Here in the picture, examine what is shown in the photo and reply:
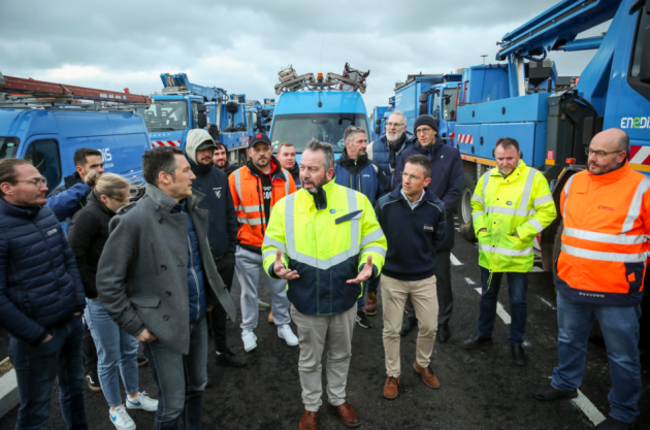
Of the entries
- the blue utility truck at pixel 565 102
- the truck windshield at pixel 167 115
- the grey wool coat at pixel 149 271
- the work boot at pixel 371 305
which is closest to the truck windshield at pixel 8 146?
the grey wool coat at pixel 149 271

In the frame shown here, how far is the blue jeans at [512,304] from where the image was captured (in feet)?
11.3

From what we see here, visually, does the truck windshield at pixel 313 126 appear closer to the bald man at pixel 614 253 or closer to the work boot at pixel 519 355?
the work boot at pixel 519 355

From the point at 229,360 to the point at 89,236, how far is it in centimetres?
166

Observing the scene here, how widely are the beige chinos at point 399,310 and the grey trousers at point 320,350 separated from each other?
471mm

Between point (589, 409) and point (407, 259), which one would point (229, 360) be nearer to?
point (407, 259)

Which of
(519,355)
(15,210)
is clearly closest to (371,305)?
(519,355)

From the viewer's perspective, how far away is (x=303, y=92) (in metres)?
7.67

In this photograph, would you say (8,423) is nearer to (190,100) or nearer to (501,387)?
(501,387)

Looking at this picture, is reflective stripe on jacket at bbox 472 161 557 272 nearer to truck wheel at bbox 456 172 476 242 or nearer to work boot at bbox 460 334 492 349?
work boot at bbox 460 334 492 349

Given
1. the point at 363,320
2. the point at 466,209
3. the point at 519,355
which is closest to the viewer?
the point at 519,355

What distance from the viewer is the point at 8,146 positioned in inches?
176

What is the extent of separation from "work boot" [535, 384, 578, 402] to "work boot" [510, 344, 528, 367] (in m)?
0.43

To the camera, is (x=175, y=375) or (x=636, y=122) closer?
(x=175, y=375)

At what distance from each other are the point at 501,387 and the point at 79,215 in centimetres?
342
